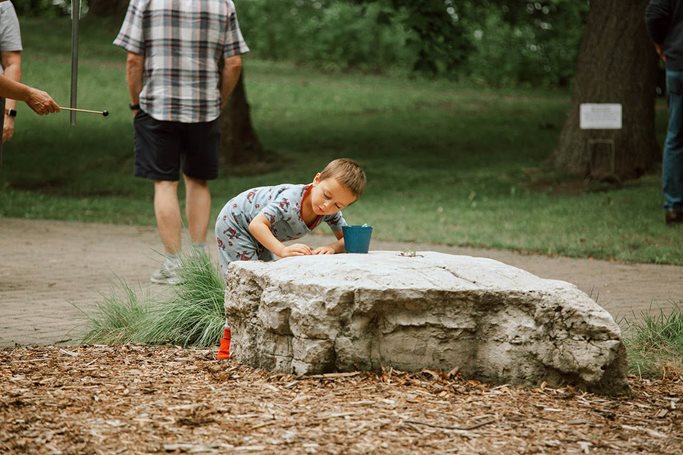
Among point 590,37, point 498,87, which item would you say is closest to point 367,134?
point 590,37

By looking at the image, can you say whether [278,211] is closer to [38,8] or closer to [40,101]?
[40,101]

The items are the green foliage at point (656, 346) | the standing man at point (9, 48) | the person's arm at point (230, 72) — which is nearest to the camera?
the green foliage at point (656, 346)

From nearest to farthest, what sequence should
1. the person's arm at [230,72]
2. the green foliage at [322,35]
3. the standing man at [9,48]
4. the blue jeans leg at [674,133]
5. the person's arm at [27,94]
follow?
the person's arm at [27,94], the standing man at [9,48], the person's arm at [230,72], the blue jeans leg at [674,133], the green foliage at [322,35]

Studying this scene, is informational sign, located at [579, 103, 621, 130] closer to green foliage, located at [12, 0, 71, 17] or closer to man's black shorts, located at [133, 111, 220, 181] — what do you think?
man's black shorts, located at [133, 111, 220, 181]

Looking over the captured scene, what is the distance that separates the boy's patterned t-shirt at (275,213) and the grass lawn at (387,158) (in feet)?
13.6

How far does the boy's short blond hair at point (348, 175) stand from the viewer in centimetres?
482

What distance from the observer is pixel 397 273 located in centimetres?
426

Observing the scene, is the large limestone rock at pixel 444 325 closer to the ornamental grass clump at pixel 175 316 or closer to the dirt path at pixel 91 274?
the ornamental grass clump at pixel 175 316

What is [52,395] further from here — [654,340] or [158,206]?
[158,206]

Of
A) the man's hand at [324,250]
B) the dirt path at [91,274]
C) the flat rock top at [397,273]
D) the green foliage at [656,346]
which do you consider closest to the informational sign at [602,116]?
the dirt path at [91,274]

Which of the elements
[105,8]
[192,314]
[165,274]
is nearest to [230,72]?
[165,274]

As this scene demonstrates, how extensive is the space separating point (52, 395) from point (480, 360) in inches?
67.0

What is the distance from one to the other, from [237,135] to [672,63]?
8.37 metres

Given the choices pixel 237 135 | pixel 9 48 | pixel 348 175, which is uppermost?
pixel 9 48
